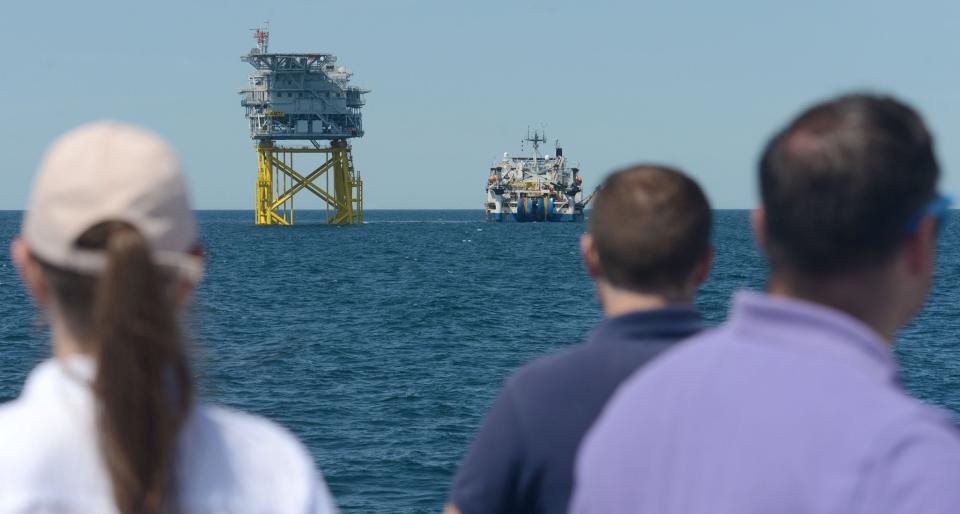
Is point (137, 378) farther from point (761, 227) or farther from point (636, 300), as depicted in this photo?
point (636, 300)

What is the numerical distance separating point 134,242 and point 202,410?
1.00 ft

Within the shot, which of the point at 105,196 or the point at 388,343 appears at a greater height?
the point at 105,196

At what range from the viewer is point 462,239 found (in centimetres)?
9369

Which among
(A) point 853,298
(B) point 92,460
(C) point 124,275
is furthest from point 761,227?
(B) point 92,460

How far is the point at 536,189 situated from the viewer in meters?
119

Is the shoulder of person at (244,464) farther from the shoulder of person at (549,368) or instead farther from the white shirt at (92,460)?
the shoulder of person at (549,368)

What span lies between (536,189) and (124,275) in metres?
118

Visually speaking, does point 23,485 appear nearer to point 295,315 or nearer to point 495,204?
point 295,315

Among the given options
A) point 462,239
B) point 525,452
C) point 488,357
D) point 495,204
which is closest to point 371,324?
point 488,357

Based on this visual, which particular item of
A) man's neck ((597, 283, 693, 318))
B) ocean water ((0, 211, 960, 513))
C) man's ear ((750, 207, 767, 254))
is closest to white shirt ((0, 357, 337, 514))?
ocean water ((0, 211, 960, 513))

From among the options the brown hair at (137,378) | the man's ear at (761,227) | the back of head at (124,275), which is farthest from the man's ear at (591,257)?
the brown hair at (137,378)

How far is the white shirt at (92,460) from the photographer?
6.32 ft

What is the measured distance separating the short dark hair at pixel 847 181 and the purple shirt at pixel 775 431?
103 mm

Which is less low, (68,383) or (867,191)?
(867,191)
